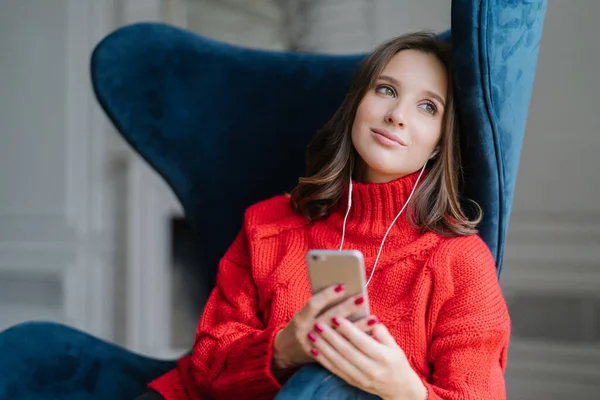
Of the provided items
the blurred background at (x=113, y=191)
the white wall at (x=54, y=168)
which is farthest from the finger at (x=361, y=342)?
the white wall at (x=54, y=168)

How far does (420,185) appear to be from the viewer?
102 centimetres

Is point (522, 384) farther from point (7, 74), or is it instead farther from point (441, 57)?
point (7, 74)

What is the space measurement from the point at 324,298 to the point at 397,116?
1.10ft

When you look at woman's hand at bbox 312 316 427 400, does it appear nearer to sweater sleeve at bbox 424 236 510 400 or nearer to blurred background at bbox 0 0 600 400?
sweater sleeve at bbox 424 236 510 400

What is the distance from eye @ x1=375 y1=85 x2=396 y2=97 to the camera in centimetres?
103

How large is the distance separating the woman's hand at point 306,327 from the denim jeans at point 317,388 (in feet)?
0.13

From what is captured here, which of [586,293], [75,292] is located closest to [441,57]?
[586,293]

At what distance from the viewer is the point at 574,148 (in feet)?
5.39

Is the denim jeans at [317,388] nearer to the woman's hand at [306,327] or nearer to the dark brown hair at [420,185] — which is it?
the woman's hand at [306,327]

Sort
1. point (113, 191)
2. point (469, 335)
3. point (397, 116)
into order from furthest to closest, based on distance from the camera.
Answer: point (113, 191) < point (397, 116) < point (469, 335)

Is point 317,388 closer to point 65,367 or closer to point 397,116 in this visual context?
point 397,116

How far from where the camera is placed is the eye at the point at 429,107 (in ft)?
3.33

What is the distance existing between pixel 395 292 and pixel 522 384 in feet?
3.08

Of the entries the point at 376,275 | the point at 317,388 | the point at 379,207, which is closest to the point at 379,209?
the point at 379,207
